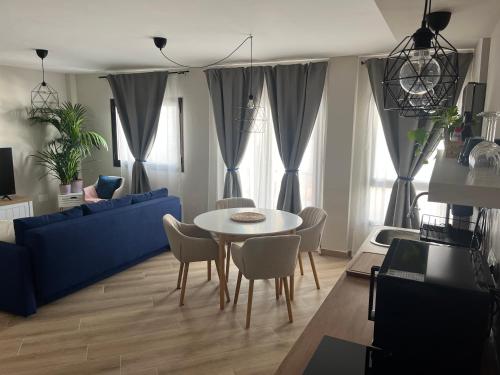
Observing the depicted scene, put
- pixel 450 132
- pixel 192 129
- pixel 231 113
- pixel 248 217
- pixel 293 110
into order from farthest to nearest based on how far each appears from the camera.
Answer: pixel 192 129, pixel 231 113, pixel 293 110, pixel 248 217, pixel 450 132

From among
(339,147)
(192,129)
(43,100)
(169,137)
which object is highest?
(43,100)

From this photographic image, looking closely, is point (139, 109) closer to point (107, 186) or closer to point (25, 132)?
point (107, 186)

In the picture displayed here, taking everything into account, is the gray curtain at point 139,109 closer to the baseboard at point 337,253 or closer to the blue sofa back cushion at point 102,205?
the blue sofa back cushion at point 102,205

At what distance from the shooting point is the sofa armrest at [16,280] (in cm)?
302

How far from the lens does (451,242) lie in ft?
6.35

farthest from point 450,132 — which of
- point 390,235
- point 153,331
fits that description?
point 153,331

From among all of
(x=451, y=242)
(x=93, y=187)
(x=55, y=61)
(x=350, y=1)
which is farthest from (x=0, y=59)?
(x=451, y=242)

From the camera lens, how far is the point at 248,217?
3.61 m

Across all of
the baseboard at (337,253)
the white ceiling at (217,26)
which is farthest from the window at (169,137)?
the baseboard at (337,253)

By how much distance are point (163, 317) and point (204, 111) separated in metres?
3.08

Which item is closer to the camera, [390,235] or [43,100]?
[390,235]

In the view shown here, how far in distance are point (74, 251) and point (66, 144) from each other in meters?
2.98

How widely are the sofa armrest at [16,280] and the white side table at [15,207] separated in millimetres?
2204

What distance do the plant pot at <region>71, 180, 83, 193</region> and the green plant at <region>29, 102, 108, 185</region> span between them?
9cm
